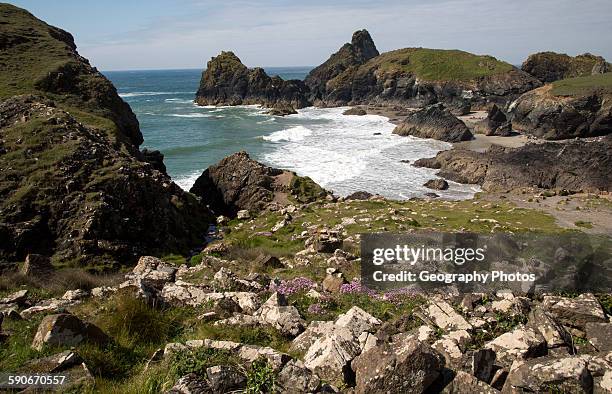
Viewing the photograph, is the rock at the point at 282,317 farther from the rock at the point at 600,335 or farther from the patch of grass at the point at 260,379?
the rock at the point at 600,335

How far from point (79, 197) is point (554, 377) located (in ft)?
70.3

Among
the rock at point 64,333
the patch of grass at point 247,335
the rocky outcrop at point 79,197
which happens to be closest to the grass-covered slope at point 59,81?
the rocky outcrop at point 79,197

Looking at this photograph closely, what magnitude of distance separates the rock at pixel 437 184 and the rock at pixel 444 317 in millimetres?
32022

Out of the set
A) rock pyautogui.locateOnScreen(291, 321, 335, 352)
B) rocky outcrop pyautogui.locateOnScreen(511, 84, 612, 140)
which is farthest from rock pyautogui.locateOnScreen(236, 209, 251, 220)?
rocky outcrop pyautogui.locateOnScreen(511, 84, 612, 140)

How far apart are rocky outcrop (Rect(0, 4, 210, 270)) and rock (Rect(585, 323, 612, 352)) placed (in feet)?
59.7

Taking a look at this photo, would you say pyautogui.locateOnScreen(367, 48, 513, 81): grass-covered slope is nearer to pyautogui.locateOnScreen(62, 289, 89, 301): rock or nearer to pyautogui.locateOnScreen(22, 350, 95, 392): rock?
pyautogui.locateOnScreen(62, 289, 89, 301): rock

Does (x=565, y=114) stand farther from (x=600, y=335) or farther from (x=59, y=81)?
(x=59, y=81)

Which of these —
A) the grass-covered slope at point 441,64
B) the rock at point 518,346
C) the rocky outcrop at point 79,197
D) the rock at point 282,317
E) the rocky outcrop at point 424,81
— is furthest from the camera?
the grass-covered slope at point 441,64

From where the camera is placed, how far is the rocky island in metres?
5.73

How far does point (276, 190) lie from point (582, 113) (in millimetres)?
54346

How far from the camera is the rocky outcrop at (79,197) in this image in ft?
61.4

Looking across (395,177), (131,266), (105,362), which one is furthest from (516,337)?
(395,177)

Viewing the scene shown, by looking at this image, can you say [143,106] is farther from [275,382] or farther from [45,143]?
[275,382]

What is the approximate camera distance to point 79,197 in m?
20.3
